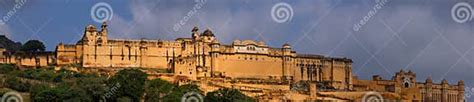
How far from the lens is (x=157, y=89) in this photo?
58875mm

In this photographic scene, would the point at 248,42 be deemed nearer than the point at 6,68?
No

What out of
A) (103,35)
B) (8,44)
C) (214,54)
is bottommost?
(214,54)

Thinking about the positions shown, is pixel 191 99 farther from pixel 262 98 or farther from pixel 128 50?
pixel 128 50

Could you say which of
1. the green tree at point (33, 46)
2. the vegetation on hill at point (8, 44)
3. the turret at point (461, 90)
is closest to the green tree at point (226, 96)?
the green tree at point (33, 46)

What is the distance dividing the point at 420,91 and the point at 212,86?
17388 mm

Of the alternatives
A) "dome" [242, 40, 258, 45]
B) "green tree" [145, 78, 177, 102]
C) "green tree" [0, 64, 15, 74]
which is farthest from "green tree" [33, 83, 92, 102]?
"dome" [242, 40, 258, 45]

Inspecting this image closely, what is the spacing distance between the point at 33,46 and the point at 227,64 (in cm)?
1388

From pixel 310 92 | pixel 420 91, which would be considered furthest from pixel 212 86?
pixel 420 91

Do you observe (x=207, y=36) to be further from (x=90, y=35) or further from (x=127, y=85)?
(x=127, y=85)

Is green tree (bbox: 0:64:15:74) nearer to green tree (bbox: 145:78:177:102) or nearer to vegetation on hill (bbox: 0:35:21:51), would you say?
vegetation on hill (bbox: 0:35:21:51)

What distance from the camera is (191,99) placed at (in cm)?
5409

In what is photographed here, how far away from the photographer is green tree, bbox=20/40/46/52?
69.6m

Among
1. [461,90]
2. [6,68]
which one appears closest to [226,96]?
[6,68]

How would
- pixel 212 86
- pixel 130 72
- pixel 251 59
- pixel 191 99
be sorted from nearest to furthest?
1. pixel 191 99
2. pixel 130 72
3. pixel 212 86
4. pixel 251 59
